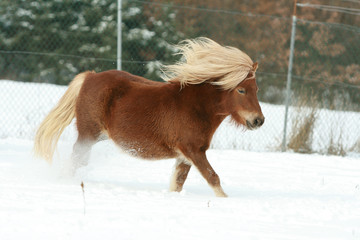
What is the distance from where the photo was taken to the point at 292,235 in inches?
106

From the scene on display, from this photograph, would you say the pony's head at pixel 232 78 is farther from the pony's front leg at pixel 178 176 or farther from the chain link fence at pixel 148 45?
the chain link fence at pixel 148 45

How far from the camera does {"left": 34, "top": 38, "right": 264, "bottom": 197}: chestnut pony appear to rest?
3875 mm

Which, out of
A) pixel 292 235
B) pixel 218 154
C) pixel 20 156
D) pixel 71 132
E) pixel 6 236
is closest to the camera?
pixel 6 236

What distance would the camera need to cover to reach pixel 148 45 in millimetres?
10844

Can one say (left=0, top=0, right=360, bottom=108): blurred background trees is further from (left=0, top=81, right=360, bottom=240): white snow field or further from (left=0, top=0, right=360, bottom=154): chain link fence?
(left=0, top=81, right=360, bottom=240): white snow field

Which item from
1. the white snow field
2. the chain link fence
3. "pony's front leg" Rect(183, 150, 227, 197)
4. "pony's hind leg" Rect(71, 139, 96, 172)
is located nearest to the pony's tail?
the white snow field

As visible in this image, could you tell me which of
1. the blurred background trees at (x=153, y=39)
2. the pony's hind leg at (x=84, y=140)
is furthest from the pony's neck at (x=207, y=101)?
the blurred background trees at (x=153, y=39)

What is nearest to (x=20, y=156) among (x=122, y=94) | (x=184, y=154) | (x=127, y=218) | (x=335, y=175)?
(x=122, y=94)

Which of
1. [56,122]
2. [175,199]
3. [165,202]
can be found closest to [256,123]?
[175,199]

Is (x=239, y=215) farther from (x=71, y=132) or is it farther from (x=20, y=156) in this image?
(x=71, y=132)

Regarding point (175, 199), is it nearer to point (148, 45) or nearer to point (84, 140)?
point (84, 140)

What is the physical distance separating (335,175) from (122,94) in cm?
271

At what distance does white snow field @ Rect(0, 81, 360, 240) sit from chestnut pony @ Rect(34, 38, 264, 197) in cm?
35

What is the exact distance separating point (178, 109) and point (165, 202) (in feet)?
2.91
